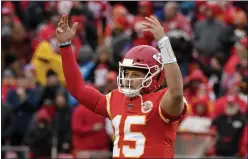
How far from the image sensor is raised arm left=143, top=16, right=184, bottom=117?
20.0 feet

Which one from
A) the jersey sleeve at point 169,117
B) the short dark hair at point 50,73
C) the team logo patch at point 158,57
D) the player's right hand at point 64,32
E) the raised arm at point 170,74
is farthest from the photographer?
the short dark hair at point 50,73

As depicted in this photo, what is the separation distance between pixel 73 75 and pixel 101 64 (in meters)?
6.78

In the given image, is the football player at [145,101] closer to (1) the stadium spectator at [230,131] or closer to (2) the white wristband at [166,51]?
(2) the white wristband at [166,51]

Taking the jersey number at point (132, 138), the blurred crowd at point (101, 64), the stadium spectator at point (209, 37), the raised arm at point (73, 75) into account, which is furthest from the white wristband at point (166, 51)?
the stadium spectator at point (209, 37)

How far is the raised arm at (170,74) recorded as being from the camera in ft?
20.0

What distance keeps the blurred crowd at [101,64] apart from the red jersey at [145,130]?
16.7 feet

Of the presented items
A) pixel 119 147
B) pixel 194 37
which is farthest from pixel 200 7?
pixel 119 147

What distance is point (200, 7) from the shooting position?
14977 mm

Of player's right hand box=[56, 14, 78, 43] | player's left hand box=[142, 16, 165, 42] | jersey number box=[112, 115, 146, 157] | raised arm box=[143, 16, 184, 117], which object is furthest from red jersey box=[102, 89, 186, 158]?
player's right hand box=[56, 14, 78, 43]

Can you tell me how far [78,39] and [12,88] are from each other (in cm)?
156

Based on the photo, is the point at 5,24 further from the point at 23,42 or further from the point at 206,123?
the point at 206,123

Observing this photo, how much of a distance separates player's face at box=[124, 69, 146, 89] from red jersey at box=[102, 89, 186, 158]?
0.13 m

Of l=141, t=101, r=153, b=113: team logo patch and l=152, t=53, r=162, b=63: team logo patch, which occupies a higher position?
l=152, t=53, r=162, b=63: team logo patch

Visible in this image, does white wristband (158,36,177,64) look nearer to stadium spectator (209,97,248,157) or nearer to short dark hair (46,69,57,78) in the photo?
stadium spectator (209,97,248,157)
